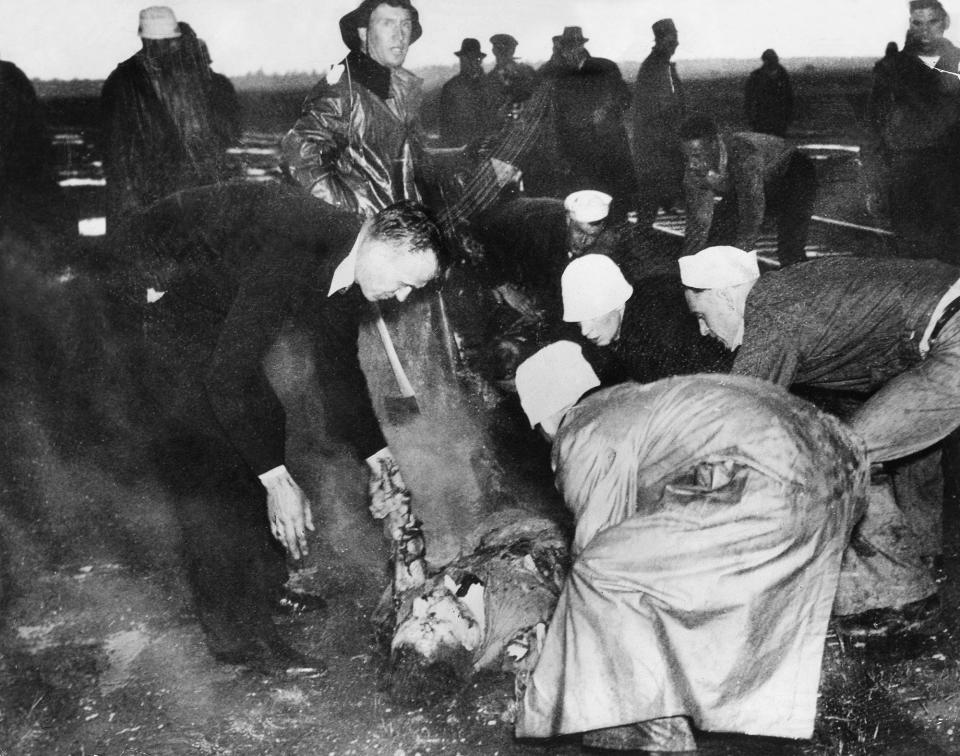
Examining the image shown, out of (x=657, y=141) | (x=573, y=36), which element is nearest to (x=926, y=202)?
(x=657, y=141)

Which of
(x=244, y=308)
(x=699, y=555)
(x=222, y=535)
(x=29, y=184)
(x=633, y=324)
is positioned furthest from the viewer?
(x=29, y=184)

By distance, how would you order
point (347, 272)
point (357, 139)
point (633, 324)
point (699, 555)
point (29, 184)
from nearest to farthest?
point (699, 555) < point (347, 272) < point (633, 324) < point (357, 139) < point (29, 184)

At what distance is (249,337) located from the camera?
9.89 feet

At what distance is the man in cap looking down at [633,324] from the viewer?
3469mm

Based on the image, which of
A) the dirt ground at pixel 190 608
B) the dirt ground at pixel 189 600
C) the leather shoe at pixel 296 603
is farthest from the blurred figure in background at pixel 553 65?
the leather shoe at pixel 296 603

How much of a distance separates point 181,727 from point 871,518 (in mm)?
2503

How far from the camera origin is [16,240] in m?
3.77

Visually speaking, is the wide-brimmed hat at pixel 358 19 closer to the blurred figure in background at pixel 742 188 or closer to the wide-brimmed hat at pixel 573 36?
the wide-brimmed hat at pixel 573 36

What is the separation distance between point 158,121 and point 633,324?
2.13m

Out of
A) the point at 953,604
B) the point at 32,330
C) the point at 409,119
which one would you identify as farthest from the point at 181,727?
the point at 953,604

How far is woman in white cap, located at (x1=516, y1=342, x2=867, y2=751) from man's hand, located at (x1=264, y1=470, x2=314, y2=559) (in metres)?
0.90

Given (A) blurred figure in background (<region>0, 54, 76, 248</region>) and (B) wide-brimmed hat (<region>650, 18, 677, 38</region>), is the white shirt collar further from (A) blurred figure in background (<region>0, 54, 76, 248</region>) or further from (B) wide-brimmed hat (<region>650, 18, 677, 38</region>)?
(B) wide-brimmed hat (<region>650, 18, 677, 38</region>)

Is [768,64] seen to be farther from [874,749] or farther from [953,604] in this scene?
[874,749]

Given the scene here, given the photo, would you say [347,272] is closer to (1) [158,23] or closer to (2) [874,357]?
(1) [158,23]
